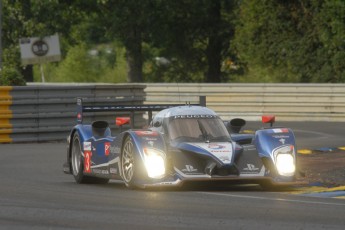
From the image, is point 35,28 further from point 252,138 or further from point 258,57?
point 252,138

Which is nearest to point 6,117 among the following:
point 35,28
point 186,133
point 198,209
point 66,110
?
point 66,110

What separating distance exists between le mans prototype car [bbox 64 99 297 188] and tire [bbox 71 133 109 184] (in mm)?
676

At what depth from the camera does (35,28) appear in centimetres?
4809

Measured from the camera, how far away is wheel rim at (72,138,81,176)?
1727 cm

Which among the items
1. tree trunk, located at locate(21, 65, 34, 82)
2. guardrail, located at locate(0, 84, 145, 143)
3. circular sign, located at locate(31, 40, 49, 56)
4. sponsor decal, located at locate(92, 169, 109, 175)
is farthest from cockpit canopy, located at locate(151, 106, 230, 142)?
tree trunk, located at locate(21, 65, 34, 82)

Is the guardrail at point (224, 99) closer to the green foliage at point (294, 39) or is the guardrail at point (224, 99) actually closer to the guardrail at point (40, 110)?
the guardrail at point (40, 110)

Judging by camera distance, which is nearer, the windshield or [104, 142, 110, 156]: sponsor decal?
the windshield

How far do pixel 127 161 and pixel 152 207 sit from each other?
2.64m

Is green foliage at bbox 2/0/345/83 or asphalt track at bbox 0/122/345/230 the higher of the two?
green foliage at bbox 2/0/345/83

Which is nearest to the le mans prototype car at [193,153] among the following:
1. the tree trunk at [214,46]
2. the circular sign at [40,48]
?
the circular sign at [40,48]

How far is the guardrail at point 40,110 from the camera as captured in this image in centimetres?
2628

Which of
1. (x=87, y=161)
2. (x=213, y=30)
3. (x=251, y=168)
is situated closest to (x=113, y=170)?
(x=87, y=161)

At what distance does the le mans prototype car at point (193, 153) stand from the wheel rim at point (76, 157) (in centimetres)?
95

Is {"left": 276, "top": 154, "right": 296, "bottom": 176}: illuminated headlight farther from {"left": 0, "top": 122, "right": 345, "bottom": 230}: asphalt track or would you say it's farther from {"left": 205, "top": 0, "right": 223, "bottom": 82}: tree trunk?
{"left": 205, "top": 0, "right": 223, "bottom": 82}: tree trunk
